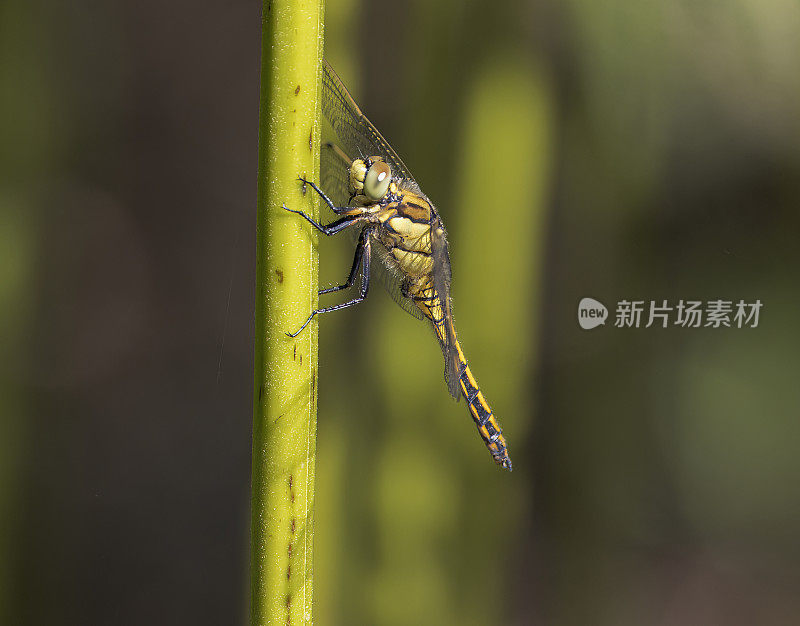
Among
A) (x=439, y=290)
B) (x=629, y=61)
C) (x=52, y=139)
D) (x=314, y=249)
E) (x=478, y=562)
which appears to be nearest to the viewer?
(x=314, y=249)

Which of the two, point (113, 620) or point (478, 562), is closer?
point (113, 620)

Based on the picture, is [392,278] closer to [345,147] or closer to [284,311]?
[345,147]

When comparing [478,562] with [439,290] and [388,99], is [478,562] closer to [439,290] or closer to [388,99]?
[439,290]

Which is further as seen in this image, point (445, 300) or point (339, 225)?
point (445, 300)

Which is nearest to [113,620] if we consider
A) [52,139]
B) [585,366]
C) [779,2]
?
[52,139]

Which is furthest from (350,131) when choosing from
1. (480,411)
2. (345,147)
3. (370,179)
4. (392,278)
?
(480,411)

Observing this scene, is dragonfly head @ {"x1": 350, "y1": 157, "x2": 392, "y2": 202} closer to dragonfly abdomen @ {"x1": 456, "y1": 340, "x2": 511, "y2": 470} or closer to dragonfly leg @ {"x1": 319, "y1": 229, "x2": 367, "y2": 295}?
dragonfly leg @ {"x1": 319, "y1": 229, "x2": 367, "y2": 295}

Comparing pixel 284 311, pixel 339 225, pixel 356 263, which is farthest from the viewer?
pixel 356 263

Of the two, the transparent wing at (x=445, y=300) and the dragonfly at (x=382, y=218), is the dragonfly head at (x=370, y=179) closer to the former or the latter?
the dragonfly at (x=382, y=218)
